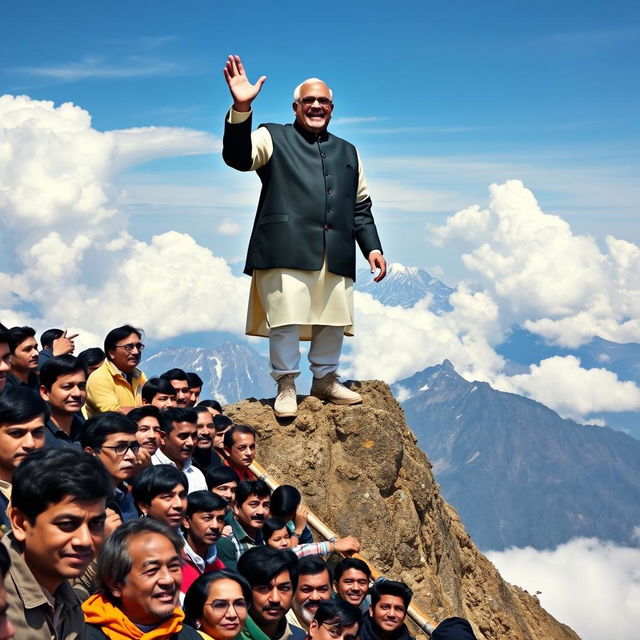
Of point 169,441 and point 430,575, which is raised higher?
point 169,441

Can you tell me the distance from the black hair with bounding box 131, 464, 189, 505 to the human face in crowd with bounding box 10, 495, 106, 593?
1.75 meters

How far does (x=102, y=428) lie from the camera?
17.0 feet

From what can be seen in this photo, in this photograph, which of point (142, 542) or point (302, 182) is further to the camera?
point (302, 182)

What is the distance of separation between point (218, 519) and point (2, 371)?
161 centimetres

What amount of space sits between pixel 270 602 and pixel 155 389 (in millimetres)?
2807

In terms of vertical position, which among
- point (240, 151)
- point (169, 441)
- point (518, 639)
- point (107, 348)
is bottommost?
point (518, 639)

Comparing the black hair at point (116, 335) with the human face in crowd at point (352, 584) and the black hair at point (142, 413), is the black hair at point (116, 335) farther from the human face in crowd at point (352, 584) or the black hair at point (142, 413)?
the human face in crowd at point (352, 584)

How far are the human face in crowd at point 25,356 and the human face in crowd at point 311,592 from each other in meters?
2.68

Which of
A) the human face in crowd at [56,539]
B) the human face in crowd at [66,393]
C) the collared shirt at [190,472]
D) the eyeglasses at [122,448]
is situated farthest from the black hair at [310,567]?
the human face in crowd at [56,539]

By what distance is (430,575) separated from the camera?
8.85 m

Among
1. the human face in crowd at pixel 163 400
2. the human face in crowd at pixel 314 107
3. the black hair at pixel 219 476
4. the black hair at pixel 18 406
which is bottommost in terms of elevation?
the black hair at pixel 219 476

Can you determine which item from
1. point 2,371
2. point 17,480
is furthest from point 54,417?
point 17,480

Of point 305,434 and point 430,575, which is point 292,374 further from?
point 430,575

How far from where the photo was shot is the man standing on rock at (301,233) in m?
8.40
